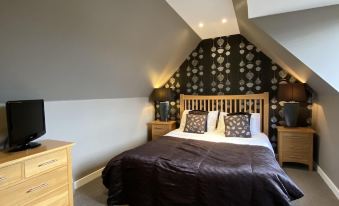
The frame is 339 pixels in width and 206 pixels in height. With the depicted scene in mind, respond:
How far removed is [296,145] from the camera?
3232 mm

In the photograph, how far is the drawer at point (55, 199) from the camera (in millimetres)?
1762

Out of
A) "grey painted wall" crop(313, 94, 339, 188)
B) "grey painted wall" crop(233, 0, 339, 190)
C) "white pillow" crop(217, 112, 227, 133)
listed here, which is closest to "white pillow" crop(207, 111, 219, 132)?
"white pillow" crop(217, 112, 227, 133)

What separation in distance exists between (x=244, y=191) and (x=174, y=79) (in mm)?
2970

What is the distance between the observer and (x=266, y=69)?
3.79 meters

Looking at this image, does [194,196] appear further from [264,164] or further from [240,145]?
[240,145]

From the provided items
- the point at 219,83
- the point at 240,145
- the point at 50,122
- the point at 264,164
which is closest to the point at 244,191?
the point at 264,164

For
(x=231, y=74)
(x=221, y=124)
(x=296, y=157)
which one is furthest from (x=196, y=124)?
(x=296, y=157)

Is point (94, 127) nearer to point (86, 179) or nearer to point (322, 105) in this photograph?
point (86, 179)

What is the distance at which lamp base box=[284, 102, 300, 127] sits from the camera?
331 centimetres

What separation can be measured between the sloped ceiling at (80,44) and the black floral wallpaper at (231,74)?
2.94 ft

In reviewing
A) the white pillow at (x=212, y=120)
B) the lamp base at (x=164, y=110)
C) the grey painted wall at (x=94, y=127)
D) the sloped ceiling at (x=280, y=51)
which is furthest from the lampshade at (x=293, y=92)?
the grey painted wall at (x=94, y=127)

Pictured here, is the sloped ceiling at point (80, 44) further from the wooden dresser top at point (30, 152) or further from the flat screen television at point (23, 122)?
the wooden dresser top at point (30, 152)

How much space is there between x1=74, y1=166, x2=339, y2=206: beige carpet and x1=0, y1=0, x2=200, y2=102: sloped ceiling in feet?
3.94

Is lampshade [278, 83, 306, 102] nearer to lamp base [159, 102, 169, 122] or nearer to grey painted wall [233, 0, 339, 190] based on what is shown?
grey painted wall [233, 0, 339, 190]
